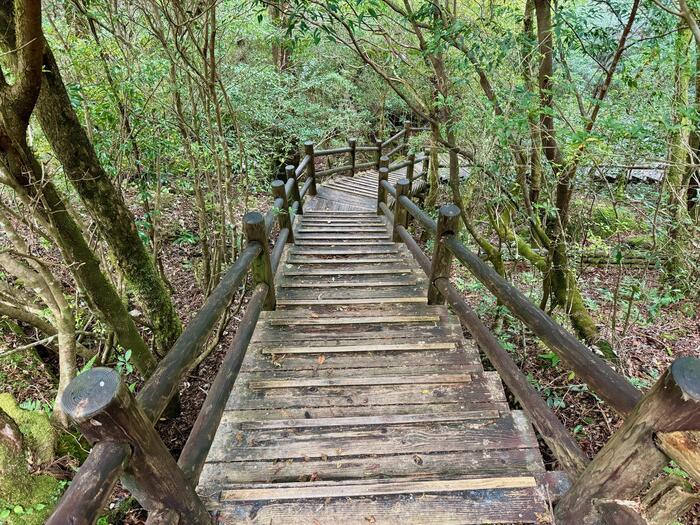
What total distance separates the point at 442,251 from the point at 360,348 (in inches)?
41.6

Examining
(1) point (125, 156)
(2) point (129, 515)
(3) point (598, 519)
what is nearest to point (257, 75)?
(1) point (125, 156)

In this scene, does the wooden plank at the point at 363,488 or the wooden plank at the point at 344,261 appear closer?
the wooden plank at the point at 363,488

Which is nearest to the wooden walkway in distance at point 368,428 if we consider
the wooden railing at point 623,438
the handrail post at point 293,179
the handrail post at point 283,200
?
the wooden railing at point 623,438

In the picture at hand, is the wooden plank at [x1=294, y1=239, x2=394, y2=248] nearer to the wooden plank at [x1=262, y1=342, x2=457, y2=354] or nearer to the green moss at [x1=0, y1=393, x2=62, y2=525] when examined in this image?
the wooden plank at [x1=262, y1=342, x2=457, y2=354]

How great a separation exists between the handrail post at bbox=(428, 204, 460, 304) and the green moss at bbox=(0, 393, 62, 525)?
10.5 ft

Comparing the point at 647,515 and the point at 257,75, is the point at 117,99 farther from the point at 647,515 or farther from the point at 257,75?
the point at 257,75

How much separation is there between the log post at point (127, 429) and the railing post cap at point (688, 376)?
58.4 inches

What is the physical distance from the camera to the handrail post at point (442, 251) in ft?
9.16

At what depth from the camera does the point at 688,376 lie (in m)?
0.94

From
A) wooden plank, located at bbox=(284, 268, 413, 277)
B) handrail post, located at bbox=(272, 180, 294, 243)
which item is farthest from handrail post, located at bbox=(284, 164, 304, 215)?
wooden plank, located at bbox=(284, 268, 413, 277)

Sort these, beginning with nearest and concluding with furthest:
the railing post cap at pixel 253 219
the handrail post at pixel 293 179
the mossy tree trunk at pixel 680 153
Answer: the railing post cap at pixel 253 219 < the mossy tree trunk at pixel 680 153 < the handrail post at pixel 293 179

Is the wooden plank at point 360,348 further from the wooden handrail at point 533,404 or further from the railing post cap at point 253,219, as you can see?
the railing post cap at point 253,219

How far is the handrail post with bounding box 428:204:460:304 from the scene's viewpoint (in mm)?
2793

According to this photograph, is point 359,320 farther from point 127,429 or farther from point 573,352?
point 127,429
